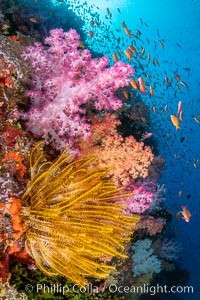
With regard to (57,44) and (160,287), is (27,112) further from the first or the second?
(160,287)

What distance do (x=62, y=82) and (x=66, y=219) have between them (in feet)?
5.96

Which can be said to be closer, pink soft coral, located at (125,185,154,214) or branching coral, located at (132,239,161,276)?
pink soft coral, located at (125,185,154,214)

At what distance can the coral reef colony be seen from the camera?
338cm

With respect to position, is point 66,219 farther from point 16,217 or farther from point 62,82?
point 62,82

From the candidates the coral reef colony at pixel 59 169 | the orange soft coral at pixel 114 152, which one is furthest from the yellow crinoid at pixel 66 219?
the orange soft coral at pixel 114 152

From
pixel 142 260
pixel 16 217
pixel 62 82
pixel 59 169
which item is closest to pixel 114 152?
pixel 59 169

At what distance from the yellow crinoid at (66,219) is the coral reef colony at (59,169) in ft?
0.04

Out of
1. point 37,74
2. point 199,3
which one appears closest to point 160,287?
point 37,74

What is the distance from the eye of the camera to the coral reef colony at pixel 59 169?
11.1 ft

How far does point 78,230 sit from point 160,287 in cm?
1176

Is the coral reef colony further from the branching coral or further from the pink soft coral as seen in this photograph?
the branching coral

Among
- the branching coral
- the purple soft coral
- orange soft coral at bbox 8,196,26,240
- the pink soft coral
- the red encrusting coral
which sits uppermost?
the purple soft coral

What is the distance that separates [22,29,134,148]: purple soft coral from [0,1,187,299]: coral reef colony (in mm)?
13

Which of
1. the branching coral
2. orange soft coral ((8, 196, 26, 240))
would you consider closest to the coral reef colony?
orange soft coral ((8, 196, 26, 240))
